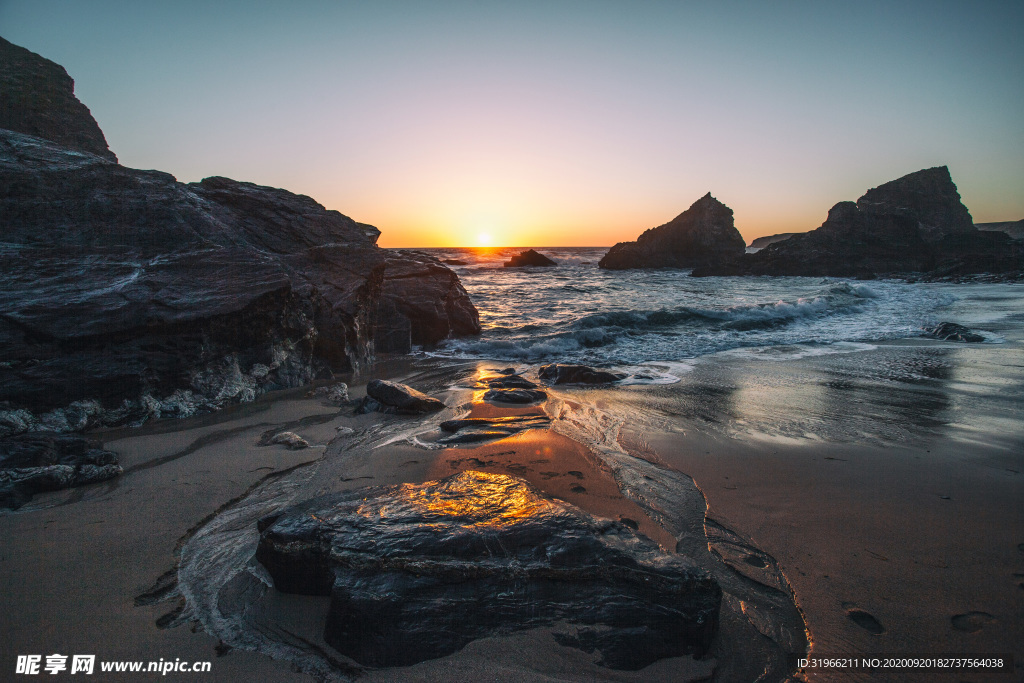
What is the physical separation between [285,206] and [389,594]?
26.3 feet

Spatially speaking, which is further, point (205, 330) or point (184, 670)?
point (205, 330)

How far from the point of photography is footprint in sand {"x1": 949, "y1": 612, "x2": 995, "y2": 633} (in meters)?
1.57

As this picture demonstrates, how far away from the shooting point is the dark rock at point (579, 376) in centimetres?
546

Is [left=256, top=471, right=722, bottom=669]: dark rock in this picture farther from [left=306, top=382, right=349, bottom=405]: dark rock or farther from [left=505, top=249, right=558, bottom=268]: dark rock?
[left=505, top=249, right=558, bottom=268]: dark rock

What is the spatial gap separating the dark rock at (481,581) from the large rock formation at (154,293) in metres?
3.07

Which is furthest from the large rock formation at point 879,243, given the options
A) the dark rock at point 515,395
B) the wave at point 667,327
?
the dark rock at point 515,395

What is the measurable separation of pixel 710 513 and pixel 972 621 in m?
0.97

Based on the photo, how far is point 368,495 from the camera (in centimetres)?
196

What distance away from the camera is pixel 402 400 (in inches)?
161

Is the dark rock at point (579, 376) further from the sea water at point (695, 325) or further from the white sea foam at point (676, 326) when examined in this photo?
the white sea foam at point (676, 326)

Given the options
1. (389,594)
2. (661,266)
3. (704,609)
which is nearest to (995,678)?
(704,609)

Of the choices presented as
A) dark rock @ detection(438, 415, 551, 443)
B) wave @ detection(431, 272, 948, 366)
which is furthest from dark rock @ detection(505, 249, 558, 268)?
dark rock @ detection(438, 415, 551, 443)

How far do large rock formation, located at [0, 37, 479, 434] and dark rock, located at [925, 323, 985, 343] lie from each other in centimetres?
1026

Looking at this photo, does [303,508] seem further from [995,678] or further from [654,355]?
[654,355]
